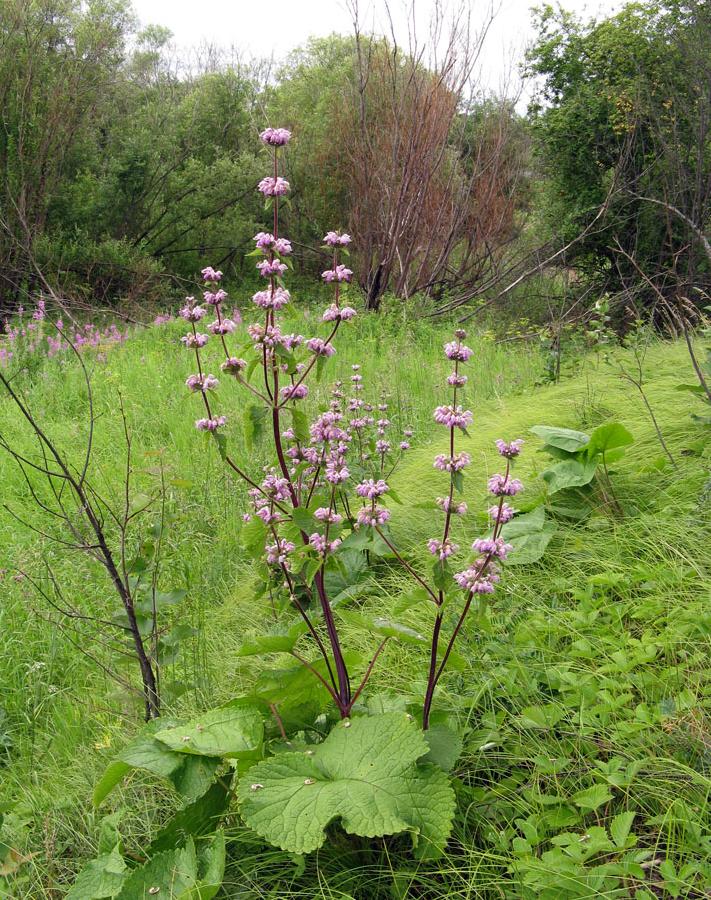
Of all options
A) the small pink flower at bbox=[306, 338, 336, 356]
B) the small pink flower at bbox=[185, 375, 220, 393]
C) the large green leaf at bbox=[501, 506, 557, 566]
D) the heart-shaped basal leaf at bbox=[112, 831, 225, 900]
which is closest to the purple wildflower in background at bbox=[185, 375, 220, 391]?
the small pink flower at bbox=[185, 375, 220, 393]

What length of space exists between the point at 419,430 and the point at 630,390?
1.28 m

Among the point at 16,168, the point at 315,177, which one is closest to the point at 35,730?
the point at 16,168

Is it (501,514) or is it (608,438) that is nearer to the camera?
(501,514)

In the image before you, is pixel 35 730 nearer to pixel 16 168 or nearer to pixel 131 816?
pixel 131 816

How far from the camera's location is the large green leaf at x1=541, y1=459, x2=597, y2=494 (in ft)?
9.10

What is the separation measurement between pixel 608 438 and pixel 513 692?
4.26ft

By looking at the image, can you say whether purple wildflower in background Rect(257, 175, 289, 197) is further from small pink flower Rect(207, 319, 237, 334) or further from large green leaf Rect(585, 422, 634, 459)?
large green leaf Rect(585, 422, 634, 459)

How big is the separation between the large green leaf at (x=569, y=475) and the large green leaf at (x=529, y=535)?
0.14 m

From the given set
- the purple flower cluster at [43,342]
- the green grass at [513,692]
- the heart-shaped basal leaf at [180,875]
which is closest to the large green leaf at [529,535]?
the green grass at [513,692]

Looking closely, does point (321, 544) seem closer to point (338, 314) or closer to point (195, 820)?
point (338, 314)

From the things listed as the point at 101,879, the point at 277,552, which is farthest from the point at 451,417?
the point at 101,879

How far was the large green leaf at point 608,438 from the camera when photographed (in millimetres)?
2797

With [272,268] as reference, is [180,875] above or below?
below

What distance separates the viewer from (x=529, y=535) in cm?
257
